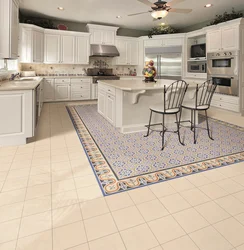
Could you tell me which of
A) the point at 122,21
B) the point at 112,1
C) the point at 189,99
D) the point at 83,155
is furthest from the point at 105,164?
the point at 122,21

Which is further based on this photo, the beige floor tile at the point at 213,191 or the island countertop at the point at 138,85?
the island countertop at the point at 138,85

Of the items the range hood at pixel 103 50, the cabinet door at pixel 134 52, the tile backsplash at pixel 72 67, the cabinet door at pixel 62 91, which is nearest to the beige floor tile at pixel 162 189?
the cabinet door at pixel 62 91

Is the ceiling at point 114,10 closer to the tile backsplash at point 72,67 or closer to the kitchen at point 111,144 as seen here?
the kitchen at point 111,144

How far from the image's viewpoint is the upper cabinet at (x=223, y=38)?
16.4 ft

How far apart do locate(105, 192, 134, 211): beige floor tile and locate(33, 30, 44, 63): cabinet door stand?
5.55 m

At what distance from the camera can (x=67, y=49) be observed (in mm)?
6656

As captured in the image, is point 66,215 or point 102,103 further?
point 102,103

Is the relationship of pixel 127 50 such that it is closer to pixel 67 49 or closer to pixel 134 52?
pixel 134 52

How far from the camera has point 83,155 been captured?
272 centimetres

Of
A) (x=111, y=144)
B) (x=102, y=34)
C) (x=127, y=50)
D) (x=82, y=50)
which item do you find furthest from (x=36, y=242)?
(x=127, y=50)

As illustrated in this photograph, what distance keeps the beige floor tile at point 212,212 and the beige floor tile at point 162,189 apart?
11.3 inches

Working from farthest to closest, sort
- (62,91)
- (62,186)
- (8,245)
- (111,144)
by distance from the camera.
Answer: (62,91)
(111,144)
(62,186)
(8,245)

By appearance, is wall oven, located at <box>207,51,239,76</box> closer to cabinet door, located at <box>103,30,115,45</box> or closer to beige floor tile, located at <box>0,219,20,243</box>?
cabinet door, located at <box>103,30,115,45</box>

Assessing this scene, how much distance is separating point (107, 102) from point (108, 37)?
12.9ft
